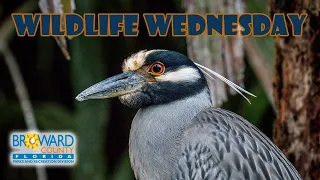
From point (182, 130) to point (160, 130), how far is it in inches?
4.6

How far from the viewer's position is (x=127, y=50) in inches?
205

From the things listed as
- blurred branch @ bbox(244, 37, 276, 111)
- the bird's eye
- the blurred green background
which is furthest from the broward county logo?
blurred branch @ bbox(244, 37, 276, 111)

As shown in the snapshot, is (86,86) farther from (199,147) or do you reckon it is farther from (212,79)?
(199,147)

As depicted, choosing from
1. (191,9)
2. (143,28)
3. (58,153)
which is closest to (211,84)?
(191,9)

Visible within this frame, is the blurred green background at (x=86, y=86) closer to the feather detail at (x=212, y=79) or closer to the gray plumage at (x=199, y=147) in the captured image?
the feather detail at (x=212, y=79)

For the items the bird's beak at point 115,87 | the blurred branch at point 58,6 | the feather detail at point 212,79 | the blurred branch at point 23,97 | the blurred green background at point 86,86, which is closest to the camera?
the blurred branch at point 58,6

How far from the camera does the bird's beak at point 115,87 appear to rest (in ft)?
10.2

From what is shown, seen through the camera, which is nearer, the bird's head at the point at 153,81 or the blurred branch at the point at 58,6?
the blurred branch at the point at 58,6

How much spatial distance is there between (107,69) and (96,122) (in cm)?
81

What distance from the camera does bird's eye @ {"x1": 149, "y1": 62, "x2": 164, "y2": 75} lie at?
10.4 feet

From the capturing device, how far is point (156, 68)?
3.17 metres

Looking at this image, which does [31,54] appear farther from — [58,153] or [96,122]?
[58,153]

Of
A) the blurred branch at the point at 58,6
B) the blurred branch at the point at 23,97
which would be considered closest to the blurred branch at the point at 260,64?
the blurred branch at the point at 58,6

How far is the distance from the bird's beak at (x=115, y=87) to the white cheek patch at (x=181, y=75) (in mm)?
108
